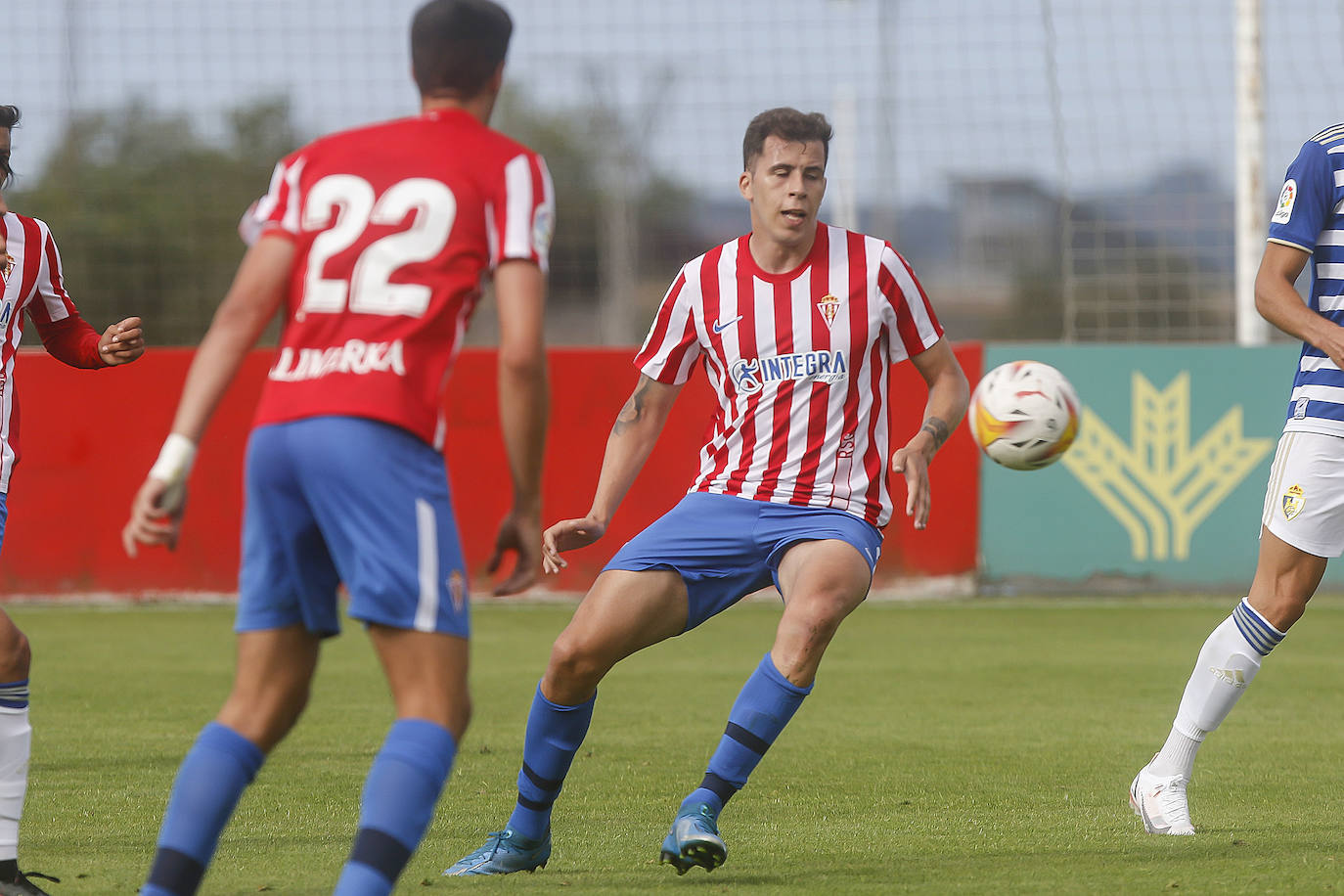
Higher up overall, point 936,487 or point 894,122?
point 894,122

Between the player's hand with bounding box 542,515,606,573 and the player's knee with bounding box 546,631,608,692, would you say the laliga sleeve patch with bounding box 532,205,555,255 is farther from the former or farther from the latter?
the player's knee with bounding box 546,631,608,692

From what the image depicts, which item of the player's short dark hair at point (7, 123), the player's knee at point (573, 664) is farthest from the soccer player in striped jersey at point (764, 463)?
the player's short dark hair at point (7, 123)

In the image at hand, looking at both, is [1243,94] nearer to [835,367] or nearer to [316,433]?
[835,367]

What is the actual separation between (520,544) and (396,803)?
0.57 meters

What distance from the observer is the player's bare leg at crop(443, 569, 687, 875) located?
4.57 metres

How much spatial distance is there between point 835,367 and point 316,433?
7.06ft

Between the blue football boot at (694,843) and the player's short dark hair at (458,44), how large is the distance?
2023mm

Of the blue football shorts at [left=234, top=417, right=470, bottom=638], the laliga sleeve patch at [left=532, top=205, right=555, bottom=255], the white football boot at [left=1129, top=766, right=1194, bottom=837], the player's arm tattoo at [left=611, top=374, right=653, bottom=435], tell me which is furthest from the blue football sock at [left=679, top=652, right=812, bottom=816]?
the laliga sleeve patch at [left=532, top=205, right=555, bottom=255]

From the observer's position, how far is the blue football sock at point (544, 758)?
4.59 metres

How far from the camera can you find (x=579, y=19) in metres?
15.5

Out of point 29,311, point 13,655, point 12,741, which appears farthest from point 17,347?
point 12,741

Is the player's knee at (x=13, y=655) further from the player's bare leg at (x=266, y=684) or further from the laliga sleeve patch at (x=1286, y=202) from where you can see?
the laliga sleeve patch at (x=1286, y=202)

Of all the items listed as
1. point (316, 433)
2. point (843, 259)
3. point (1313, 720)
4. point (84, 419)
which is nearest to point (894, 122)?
point (84, 419)

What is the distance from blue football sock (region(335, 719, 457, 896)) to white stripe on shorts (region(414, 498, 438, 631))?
205 mm
